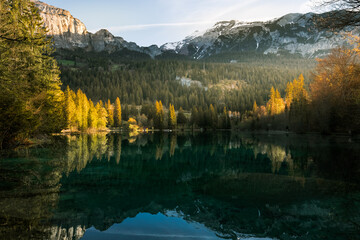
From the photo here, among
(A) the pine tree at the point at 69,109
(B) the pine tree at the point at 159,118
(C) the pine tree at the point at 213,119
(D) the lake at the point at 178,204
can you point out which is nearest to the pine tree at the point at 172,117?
(B) the pine tree at the point at 159,118

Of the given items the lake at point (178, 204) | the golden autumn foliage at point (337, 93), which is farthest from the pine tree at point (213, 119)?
the lake at point (178, 204)

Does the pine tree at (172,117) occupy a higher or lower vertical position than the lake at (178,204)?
lower

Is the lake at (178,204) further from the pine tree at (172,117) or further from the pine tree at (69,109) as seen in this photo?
the pine tree at (172,117)

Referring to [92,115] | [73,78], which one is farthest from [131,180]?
[73,78]

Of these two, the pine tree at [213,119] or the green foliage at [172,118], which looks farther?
the pine tree at [213,119]

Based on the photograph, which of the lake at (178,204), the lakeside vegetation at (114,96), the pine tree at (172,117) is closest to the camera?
the lake at (178,204)

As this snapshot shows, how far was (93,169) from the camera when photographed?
15094 millimetres

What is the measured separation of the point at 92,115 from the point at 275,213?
72.2 m

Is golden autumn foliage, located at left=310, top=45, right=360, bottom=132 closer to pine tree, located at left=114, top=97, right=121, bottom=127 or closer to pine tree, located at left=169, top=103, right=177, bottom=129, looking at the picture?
pine tree, located at left=169, top=103, right=177, bottom=129

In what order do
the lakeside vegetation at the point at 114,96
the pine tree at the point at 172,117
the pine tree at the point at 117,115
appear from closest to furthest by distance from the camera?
1. the lakeside vegetation at the point at 114,96
2. the pine tree at the point at 172,117
3. the pine tree at the point at 117,115

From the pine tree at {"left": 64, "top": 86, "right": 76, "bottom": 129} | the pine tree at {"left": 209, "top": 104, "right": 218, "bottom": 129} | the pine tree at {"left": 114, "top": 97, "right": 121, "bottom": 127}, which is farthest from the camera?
the pine tree at {"left": 209, "top": 104, "right": 218, "bottom": 129}

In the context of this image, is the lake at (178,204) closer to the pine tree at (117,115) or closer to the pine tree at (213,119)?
the pine tree at (117,115)

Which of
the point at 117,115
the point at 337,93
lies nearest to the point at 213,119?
the point at 117,115

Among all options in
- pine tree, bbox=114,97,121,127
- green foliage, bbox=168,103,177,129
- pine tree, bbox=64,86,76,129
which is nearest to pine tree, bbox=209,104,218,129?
green foliage, bbox=168,103,177,129
